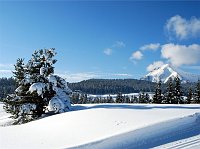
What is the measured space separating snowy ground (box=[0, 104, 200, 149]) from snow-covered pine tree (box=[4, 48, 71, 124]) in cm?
811

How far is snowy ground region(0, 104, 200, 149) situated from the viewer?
16828mm

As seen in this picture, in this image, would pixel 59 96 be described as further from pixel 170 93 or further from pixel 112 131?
pixel 170 93

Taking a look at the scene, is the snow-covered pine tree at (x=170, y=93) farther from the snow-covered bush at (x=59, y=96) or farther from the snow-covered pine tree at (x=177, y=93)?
the snow-covered bush at (x=59, y=96)

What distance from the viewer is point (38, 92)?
105 ft

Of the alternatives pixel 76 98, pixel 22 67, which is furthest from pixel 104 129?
pixel 76 98

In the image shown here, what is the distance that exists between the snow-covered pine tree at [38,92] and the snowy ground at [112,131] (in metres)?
8.11

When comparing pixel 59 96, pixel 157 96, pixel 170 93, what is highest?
pixel 170 93

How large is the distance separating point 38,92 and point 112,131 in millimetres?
15506

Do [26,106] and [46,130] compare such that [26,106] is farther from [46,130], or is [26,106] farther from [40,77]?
[46,130]

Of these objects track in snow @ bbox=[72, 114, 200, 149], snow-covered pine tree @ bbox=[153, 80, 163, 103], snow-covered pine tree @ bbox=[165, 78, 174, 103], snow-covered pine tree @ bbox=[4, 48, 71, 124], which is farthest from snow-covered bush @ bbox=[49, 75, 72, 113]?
snow-covered pine tree @ bbox=[165, 78, 174, 103]

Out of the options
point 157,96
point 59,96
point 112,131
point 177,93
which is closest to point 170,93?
point 177,93

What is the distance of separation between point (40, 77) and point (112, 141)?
63.5ft

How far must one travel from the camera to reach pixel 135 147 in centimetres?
1647

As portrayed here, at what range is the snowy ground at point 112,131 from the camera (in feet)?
55.2
